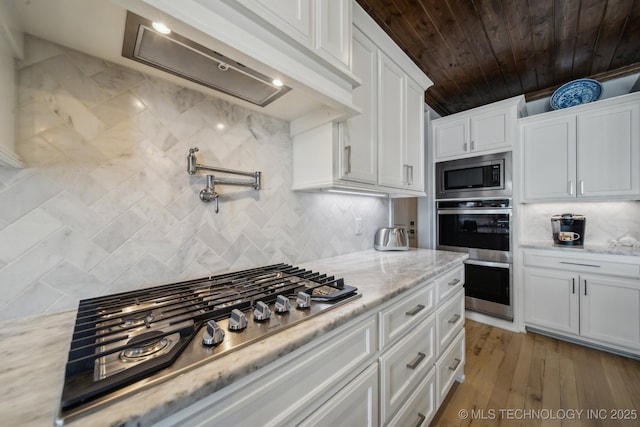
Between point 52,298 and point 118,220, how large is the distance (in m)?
0.30

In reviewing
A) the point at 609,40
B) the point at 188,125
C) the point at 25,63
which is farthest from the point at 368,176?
the point at 609,40

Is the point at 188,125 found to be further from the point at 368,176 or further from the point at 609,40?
the point at 609,40

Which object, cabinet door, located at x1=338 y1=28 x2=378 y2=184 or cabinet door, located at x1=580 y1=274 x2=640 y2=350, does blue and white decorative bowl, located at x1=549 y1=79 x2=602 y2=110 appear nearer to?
cabinet door, located at x1=580 y1=274 x2=640 y2=350

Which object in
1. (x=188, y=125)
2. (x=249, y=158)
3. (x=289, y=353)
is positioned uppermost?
(x=188, y=125)

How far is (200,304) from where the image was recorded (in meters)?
0.74

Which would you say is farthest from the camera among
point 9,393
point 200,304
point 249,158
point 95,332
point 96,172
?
point 249,158

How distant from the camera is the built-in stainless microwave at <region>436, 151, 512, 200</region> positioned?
2432mm

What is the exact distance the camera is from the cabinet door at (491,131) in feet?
8.00

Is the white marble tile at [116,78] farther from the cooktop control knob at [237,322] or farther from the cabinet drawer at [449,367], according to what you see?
the cabinet drawer at [449,367]

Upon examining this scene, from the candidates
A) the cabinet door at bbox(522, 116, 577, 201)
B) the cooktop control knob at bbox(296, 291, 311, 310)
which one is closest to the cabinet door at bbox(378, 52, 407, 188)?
the cooktop control knob at bbox(296, 291, 311, 310)

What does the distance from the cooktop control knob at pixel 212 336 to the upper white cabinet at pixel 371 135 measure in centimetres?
88

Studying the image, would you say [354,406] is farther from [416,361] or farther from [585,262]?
[585,262]

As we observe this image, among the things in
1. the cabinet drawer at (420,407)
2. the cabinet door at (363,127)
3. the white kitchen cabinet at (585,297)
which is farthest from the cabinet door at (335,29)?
the white kitchen cabinet at (585,297)

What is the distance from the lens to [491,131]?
2518 mm
